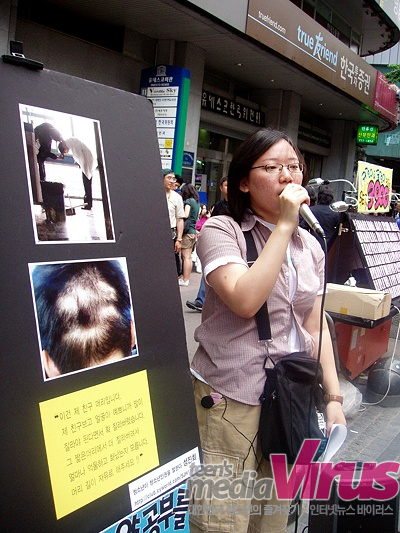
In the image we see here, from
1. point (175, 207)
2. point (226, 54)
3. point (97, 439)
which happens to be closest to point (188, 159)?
point (226, 54)

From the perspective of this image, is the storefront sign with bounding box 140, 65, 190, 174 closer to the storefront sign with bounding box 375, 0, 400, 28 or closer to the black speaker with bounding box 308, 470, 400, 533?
the black speaker with bounding box 308, 470, 400, 533

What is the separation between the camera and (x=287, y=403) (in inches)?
66.9

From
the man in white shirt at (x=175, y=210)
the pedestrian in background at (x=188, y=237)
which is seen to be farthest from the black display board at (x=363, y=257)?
the pedestrian in background at (x=188, y=237)

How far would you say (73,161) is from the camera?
4.33 ft

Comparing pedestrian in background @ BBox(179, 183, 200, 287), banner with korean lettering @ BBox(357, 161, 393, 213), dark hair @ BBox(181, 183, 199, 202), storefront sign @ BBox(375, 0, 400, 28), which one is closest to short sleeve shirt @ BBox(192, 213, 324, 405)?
banner with korean lettering @ BBox(357, 161, 393, 213)

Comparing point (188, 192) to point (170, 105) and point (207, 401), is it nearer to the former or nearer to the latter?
point (170, 105)

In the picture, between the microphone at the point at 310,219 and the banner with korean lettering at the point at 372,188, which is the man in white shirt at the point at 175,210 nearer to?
the banner with korean lettering at the point at 372,188

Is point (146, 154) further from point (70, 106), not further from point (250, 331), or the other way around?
point (250, 331)

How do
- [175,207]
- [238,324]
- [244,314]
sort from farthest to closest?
1. [175,207]
2. [238,324]
3. [244,314]

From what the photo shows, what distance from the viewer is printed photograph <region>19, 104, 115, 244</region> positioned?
48.4 inches

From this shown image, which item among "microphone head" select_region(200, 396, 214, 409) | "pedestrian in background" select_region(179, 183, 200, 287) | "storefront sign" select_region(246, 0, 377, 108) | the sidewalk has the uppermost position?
"storefront sign" select_region(246, 0, 377, 108)

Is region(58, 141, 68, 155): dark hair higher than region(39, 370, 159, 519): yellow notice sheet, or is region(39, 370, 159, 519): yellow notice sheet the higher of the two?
region(58, 141, 68, 155): dark hair

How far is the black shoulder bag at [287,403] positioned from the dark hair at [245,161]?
0.19 meters

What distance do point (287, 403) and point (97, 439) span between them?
0.68 m
